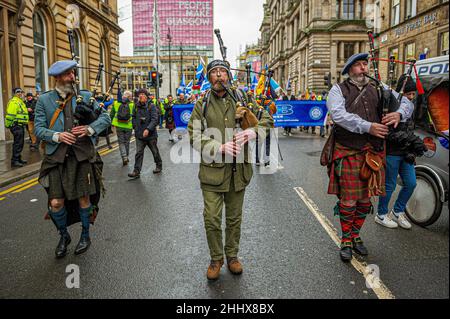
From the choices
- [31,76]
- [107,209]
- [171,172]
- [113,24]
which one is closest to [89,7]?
[113,24]

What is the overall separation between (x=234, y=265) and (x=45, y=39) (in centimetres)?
2034

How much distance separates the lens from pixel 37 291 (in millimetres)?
3443

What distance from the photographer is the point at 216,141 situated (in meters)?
3.59

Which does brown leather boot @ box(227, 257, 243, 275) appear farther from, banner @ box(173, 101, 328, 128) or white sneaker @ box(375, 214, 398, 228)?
banner @ box(173, 101, 328, 128)

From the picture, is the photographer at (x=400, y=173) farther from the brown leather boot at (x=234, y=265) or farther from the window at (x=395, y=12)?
the window at (x=395, y=12)

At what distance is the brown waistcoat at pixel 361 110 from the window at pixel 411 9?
27814 mm

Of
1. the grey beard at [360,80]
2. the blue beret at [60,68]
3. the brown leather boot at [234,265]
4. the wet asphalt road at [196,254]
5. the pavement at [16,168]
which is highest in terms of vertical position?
the blue beret at [60,68]

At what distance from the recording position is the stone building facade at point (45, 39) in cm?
1600

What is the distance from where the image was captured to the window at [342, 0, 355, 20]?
Result: 170ft

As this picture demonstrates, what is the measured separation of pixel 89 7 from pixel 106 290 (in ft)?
81.2

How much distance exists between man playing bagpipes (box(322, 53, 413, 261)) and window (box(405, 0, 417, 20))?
27.8 meters

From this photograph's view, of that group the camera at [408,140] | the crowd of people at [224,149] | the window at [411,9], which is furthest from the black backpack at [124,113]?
the window at [411,9]

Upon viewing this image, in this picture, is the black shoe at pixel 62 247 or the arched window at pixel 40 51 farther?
the arched window at pixel 40 51

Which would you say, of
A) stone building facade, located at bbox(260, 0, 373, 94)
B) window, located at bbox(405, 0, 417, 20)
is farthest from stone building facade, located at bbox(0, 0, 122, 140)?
stone building facade, located at bbox(260, 0, 373, 94)
